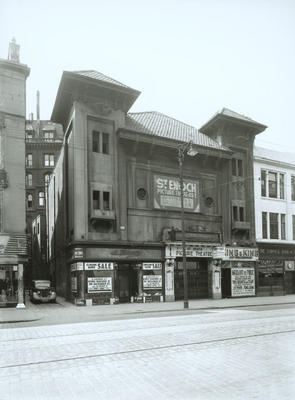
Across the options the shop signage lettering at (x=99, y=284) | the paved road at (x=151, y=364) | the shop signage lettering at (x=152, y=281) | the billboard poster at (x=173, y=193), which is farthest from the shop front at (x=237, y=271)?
the paved road at (x=151, y=364)

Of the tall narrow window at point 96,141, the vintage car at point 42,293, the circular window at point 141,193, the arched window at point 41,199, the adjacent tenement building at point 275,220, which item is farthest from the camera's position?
the arched window at point 41,199

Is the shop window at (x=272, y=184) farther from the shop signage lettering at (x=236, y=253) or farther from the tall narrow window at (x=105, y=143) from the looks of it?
the tall narrow window at (x=105, y=143)

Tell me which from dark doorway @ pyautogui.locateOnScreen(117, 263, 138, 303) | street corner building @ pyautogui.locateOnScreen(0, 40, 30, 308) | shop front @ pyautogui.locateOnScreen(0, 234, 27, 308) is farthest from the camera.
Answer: dark doorway @ pyautogui.locateOnScreen(117, 263, 138, 303)

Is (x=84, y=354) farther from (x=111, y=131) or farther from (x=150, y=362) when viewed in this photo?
(x=111, y=131)

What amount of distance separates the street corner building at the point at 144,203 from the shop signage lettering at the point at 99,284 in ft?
0.21

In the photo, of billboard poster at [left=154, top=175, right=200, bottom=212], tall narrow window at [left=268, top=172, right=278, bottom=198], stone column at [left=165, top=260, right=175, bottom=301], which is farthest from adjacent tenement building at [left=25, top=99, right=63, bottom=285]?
tall narrow window at [left=268, top=172, right=278, bottom=198]

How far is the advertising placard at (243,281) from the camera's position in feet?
110

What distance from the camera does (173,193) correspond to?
104ft

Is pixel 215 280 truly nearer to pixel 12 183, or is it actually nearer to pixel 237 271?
pixel 237 271

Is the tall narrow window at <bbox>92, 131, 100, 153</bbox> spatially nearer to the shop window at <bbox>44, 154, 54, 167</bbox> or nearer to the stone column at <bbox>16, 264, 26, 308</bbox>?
the stone column at <bbox>16, 264, 26, 308</bbox>

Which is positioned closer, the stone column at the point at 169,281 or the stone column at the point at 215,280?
the stone column at the point at 169,281

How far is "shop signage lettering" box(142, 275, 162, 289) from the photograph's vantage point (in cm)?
2927

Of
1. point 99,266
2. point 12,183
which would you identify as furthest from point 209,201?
point 12,183

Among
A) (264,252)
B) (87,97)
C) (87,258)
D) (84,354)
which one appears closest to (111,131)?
(87,97)
